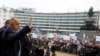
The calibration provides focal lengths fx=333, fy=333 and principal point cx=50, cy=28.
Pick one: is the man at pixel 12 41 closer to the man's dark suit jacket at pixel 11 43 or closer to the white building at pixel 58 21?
the man's dark suit jacket at pixel 11 43

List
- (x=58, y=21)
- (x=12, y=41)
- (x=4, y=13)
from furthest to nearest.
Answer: (x=58, y=21)
(x=4, y=13)
(x=12, y=41)

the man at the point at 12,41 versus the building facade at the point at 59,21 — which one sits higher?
the man at the point at 12,41

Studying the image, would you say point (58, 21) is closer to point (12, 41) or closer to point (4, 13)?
point (4, 13)

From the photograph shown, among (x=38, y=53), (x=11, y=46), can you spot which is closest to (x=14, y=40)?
(x=11, y=46)

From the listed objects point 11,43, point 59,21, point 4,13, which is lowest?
point 59,21

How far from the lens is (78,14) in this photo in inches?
5522

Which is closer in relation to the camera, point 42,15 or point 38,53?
point 38,53

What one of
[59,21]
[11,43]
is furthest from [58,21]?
[11,43]

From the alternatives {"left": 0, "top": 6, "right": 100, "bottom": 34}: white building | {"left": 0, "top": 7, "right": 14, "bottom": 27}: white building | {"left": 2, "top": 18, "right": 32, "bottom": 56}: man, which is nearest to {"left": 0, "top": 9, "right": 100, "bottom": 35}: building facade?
{"left": 0, "top": 6, "right": 100, "bottom": 34}: white building

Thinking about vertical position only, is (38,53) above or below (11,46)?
below

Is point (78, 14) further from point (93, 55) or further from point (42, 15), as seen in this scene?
point (93, 55)

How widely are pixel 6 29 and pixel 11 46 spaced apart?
0.84ft

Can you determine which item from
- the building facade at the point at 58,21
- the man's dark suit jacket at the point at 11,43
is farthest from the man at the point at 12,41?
the building facade at the point at 58,21

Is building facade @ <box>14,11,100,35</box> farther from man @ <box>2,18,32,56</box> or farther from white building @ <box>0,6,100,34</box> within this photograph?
man @ <box>2,18,32,56</box>
